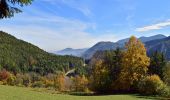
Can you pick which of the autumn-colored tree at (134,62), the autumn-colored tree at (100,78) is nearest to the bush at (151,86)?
the autumn-colored tree at (134,62)

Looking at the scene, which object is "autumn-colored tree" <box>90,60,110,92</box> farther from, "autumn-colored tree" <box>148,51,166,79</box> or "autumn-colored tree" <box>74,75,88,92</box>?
"autumn-colored tree" <box>74,75,88,92</box>

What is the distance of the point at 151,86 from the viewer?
263ft

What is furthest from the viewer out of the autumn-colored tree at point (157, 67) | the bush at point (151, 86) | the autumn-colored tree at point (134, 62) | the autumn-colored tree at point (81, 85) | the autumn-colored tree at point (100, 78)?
the autumn-colored tree at point (81, 85)

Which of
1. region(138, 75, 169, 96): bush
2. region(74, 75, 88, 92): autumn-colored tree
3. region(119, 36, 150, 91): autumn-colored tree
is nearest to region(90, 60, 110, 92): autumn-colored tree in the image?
region(119, 36, 150, 91): autumn-colored tree

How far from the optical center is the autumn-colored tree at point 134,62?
84.8 metres

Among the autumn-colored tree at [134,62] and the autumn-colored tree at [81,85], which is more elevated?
the autumn-colored tree at [134,62]

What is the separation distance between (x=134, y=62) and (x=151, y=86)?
24.8 feet

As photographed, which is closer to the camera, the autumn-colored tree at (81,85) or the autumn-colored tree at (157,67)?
the autumn-colored tree at (157,67)

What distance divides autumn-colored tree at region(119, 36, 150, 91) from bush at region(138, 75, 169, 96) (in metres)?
3.87

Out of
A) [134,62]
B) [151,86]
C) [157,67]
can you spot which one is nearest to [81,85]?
[157,67]

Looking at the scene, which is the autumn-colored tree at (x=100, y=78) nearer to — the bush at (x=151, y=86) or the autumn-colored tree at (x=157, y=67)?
the autumn-colored tree at (x=157, y=67)

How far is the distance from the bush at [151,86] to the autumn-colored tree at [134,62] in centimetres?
387

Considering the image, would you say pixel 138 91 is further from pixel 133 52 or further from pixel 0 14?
pixel 0 14

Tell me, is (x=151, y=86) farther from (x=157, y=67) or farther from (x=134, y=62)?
(x=157, y=67)
